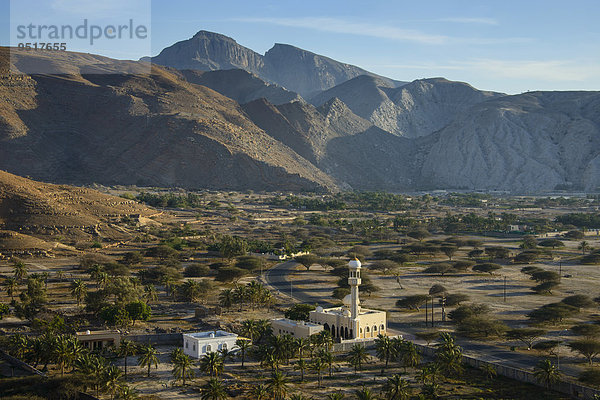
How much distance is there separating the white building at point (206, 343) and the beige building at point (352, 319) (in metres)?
7.30

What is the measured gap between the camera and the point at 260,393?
1491 inches

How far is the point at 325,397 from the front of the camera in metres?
39.4

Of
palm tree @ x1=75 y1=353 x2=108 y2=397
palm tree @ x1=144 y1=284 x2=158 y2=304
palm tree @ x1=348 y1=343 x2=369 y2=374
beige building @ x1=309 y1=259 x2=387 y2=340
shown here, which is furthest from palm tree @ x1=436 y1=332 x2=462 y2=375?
palm tree @ x1=144 y1=284 x2=158 y2=304

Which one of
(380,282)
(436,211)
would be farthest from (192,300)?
(436,211)

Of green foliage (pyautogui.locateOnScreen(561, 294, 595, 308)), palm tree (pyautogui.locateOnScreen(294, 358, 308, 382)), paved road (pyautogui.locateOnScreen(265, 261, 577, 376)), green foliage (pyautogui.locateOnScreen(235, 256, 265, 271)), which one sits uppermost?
green foliage (pyautogui.locateOnScreen(235, 256, 265, 271))

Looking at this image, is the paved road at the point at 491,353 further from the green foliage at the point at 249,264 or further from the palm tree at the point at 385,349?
the green foliage at the point at 249,264

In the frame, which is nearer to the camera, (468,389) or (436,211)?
(468,389)

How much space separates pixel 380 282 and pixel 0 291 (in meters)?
38.5

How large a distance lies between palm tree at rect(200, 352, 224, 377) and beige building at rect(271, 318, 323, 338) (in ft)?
26.9

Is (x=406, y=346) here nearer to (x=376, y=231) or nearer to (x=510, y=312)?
(x=510, y=312)

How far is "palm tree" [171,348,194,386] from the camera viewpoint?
1644 inches

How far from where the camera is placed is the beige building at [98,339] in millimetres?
47844

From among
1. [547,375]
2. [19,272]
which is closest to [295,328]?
[547,375]

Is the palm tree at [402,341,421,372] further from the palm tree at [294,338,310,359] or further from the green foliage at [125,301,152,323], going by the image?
the green foliage at [125,301,152,323]
